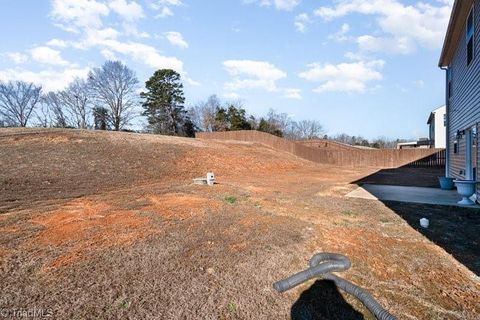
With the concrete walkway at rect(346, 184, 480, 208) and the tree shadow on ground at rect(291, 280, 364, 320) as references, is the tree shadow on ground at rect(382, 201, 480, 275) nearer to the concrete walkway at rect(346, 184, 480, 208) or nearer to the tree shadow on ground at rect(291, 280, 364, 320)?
the concrete walkway at rect(346, 184, 480, 208)

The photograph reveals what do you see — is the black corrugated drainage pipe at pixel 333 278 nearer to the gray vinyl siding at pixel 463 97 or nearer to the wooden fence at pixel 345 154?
the gray vinyl siding at pixel 463 97

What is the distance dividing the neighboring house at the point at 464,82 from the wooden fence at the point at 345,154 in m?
14.0

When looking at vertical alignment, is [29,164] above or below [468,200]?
above

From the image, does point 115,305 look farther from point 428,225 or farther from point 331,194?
point 331,194

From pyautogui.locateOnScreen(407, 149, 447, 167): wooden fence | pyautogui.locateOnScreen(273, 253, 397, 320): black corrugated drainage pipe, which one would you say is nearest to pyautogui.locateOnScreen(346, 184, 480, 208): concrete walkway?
pyautogui.locateOnScreen(273, 253, 397, 320): black corrugated drainage pipe

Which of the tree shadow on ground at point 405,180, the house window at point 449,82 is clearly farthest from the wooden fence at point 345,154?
the house window at point 449,82

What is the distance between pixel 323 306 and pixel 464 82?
787 cm

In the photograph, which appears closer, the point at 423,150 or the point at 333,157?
the point at 423,150

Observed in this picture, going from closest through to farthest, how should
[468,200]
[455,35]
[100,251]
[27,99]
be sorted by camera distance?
[100,251] < [468,200] < [455,35] < [27,99]

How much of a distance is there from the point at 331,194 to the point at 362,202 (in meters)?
1.32

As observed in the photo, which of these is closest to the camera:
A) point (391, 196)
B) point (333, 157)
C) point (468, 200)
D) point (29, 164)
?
point (468, 200)

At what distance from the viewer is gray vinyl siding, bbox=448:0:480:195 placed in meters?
5.97

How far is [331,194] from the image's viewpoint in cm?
805

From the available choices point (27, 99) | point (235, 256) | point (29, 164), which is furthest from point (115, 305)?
point (27, 99)
